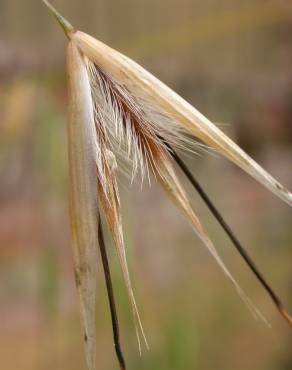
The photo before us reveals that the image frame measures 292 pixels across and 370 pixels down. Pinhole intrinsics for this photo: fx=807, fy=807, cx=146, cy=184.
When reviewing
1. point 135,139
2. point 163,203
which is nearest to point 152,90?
point 135,139

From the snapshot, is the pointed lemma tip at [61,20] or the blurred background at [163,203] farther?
the blurred background at [163,203]

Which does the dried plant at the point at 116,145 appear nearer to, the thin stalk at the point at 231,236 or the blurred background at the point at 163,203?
the thin stalk at the point at 231,236

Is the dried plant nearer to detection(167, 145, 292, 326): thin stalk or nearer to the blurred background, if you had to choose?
detection(167, 145, 292, 326): thin stalk

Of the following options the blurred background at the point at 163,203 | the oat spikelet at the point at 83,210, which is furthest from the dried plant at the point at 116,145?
the blurred background at the point at 163,203

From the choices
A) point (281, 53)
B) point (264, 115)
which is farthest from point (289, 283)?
point (281, 53)

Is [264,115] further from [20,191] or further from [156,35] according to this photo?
[156,35]

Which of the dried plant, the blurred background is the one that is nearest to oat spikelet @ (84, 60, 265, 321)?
the dried plant

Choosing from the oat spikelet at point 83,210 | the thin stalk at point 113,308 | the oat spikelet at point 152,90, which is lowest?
the thin stalk at point 113,308
